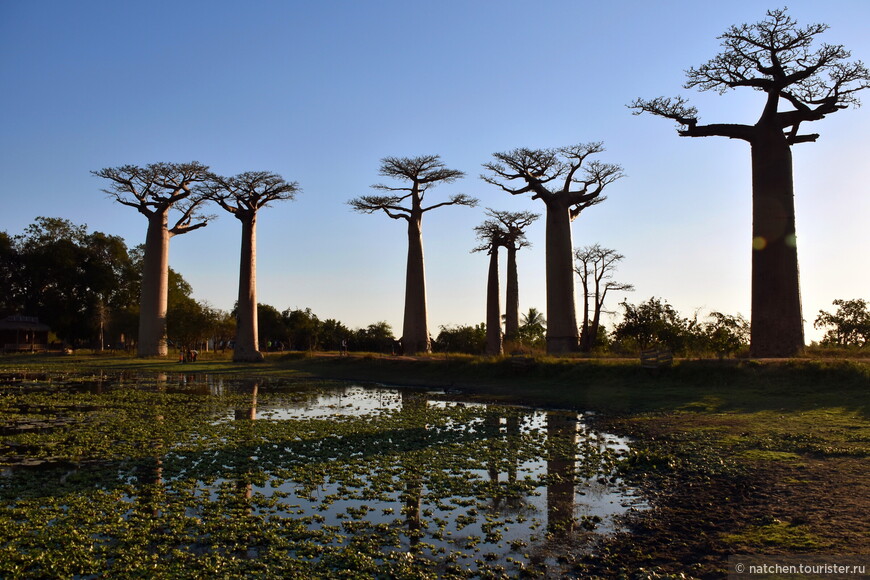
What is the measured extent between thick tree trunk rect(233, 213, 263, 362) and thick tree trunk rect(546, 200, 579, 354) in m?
13.8

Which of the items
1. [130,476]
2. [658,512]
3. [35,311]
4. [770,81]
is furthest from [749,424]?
[35,311]

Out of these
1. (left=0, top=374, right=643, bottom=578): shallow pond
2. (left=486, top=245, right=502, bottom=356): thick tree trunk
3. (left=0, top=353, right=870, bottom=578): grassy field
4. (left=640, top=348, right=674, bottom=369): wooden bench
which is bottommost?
(left=0, top=374, right=643, bottom=578): shallow pond

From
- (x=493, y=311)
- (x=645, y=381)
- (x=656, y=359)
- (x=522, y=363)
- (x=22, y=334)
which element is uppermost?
(x=493, y=311)

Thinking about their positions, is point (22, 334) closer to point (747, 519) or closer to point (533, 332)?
point (533, 332)

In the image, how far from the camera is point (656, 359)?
16.2m

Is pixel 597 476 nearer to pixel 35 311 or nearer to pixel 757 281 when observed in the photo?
pixel 757 281

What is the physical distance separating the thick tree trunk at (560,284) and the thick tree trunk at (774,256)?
29.0 ft

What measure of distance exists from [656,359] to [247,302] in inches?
851

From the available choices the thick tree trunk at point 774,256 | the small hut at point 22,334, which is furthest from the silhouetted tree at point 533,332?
the small hut at point 22,334

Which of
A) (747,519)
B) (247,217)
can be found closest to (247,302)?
(247,217)

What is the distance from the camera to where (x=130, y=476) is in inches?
286

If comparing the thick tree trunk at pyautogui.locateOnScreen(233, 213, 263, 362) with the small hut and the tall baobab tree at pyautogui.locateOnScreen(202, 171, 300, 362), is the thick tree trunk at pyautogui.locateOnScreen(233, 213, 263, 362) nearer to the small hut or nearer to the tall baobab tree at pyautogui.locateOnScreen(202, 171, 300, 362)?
the tall baobab tree at pyautogui.locateOnScreen(202, 171, 300, 362)

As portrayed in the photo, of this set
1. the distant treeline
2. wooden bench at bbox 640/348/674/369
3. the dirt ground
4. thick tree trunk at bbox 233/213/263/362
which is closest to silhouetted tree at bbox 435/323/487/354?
the distant treeline

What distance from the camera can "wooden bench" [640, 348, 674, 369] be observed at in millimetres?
16000
